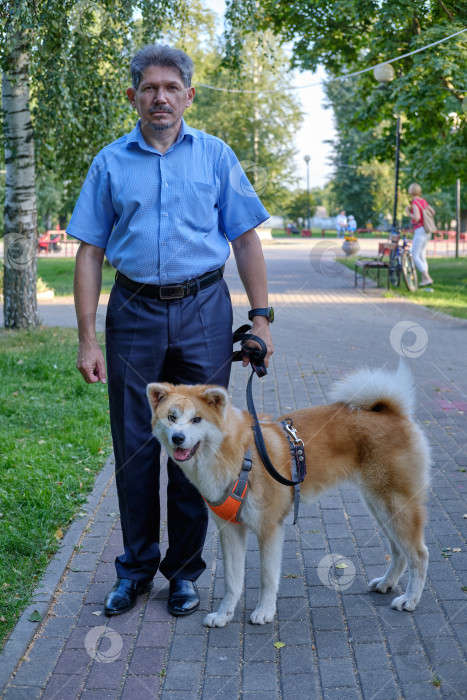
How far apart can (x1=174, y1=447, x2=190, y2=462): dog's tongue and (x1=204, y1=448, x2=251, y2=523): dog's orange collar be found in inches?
13.2

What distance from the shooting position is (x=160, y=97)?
3.51m

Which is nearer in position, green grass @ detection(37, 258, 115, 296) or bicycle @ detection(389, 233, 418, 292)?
bicycle @ detection(389, 233, 418, 292)

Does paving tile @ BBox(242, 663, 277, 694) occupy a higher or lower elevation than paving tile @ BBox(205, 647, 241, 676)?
higher

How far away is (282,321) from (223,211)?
32.3 feet

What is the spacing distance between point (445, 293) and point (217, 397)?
45.8 feet

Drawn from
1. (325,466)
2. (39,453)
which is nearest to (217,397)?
(325,466)

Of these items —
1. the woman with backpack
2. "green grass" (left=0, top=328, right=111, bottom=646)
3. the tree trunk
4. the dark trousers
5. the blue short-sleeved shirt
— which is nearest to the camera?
the blue short-sleeved shirt

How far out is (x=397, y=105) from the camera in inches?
613

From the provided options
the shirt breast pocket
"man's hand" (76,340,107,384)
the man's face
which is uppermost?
the man's face

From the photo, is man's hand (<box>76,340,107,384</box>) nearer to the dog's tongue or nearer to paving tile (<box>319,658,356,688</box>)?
the dog's tongue

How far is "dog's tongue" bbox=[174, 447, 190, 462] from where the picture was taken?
10.8 feet

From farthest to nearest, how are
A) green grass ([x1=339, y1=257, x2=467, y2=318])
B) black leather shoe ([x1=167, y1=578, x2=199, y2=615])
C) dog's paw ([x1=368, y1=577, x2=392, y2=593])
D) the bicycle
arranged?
1. the bicycle
2. green grass ([x1=339, y1=257, x2=467, y2=318])
3. dog's paw ([x1=368, y1=577, x2=392, y2=593])
4. black leather shoe ([x1=167, y1=578, x2=199, y2=615])

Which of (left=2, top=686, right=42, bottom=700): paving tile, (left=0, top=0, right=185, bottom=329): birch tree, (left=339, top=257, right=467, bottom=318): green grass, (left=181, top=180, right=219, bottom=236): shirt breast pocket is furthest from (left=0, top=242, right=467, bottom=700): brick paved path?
(left=339, top=257, right=467, bottom=318): green grass

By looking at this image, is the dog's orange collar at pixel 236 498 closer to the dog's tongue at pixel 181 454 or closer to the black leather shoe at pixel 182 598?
the dog's tongue at pixel 181 454
